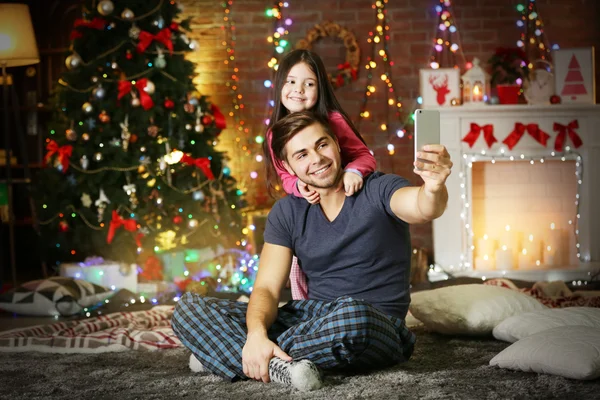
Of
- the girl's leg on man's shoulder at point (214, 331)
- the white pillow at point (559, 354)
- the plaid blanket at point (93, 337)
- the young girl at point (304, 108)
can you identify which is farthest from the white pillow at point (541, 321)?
the plaid blanket at point (93, 337)

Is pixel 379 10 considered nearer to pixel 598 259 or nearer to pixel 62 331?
pixel 598 259

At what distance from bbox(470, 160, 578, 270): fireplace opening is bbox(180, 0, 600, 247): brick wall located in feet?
1.50

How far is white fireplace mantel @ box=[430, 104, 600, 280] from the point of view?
562 cm

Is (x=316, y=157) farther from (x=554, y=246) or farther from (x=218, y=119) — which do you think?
(x=554, y=246)

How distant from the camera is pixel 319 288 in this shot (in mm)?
2598

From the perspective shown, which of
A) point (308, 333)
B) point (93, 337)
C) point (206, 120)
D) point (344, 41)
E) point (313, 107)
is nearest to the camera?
point (308, 333)

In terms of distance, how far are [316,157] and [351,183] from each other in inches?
5.2

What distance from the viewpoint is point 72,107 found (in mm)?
5215

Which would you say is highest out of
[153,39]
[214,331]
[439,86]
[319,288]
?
[153,39]

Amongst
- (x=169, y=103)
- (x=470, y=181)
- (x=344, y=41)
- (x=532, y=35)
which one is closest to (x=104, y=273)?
(x=169, y=103)

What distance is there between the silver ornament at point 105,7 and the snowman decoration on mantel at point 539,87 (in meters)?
2.80

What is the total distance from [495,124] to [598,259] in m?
1.15

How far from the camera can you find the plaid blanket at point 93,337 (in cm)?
323

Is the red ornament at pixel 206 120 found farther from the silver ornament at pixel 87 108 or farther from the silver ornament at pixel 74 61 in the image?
the silver ornament at pixel 74 61
